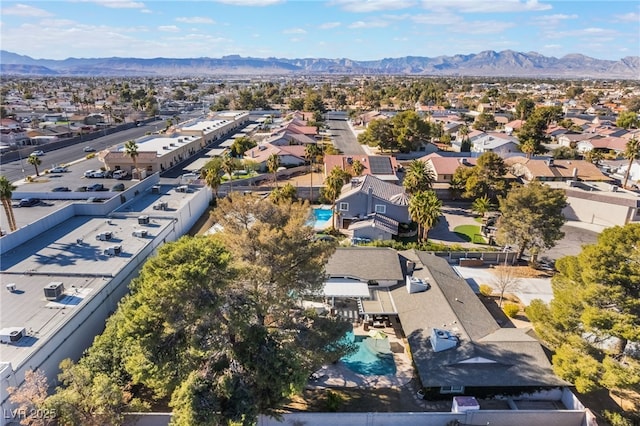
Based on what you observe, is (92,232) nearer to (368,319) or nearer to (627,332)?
(368,319)

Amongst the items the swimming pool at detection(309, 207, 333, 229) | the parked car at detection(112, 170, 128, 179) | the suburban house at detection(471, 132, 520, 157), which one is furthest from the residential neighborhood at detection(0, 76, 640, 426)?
the suburban house at detection(471, 132, 520, 157)

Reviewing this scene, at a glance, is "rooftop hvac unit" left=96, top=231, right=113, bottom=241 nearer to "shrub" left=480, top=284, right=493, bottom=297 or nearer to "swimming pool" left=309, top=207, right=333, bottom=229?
"swimming pool" left=309, top=207, right=333, bottom=229

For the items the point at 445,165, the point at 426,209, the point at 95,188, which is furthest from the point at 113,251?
the point at 445,165

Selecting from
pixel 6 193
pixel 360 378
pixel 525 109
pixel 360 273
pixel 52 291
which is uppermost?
pixel 525 109

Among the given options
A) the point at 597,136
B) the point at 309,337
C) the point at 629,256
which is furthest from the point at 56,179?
the point at 597,136

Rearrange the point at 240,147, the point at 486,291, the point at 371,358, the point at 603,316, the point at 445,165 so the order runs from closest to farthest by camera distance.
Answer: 1. the point at 603,316
2. the point at 371,358
3. the point at 486,291
4. the point at 445,165
5. the point at 240,147


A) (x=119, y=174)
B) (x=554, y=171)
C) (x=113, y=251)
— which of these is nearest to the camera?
(x=113, y=251)

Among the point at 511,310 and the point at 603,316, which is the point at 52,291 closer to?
the point at 603,316
